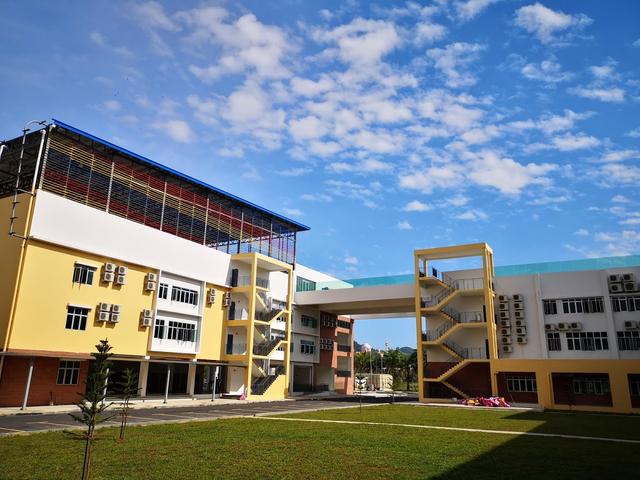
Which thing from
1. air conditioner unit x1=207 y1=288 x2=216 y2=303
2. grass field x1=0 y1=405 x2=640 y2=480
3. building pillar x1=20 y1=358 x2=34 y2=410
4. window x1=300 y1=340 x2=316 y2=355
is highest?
air conditioner unit x1=207 y1=288 x2=216 y2=303

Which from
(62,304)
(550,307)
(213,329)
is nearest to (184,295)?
(213,329)

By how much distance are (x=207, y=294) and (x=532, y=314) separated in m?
23.7

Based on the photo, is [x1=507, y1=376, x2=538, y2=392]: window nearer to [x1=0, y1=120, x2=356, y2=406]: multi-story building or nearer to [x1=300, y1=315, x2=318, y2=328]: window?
[x1=0, y1=120, x2=356, y2=406]: multi-story building

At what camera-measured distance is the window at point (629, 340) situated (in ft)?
108

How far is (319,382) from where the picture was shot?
5072 cm

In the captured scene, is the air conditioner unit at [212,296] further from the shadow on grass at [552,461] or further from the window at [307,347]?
the shadow on grass at [552,461]

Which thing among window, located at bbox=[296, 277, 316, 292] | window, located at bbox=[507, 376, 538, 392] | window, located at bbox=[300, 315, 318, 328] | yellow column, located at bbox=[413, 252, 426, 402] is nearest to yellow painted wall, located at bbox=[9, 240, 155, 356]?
window, located at bbox=[300, 315, 318, 328]

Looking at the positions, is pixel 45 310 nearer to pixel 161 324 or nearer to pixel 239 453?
pixel 161 324

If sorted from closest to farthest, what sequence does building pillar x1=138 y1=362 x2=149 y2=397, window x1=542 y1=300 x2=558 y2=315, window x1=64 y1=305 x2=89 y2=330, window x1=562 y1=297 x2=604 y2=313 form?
window x1=64 y1=305 x2=89 y2=330 < building pillar x1=138 y1=362 x2=149 y2=397 < window x1=562 y1=297 x2=604 y2=313 < window x1=542 y1=300 x2=558 y2=315

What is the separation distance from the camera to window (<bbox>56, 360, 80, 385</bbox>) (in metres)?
26.2

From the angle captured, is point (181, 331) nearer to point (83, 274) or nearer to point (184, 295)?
point (184, 295)

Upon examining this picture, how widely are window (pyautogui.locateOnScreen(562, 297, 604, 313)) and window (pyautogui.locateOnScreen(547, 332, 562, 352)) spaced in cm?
184

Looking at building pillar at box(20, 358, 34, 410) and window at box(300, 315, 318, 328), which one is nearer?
building pillar at box(20, 358, 34, 410)

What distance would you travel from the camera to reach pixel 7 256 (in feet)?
82.0
